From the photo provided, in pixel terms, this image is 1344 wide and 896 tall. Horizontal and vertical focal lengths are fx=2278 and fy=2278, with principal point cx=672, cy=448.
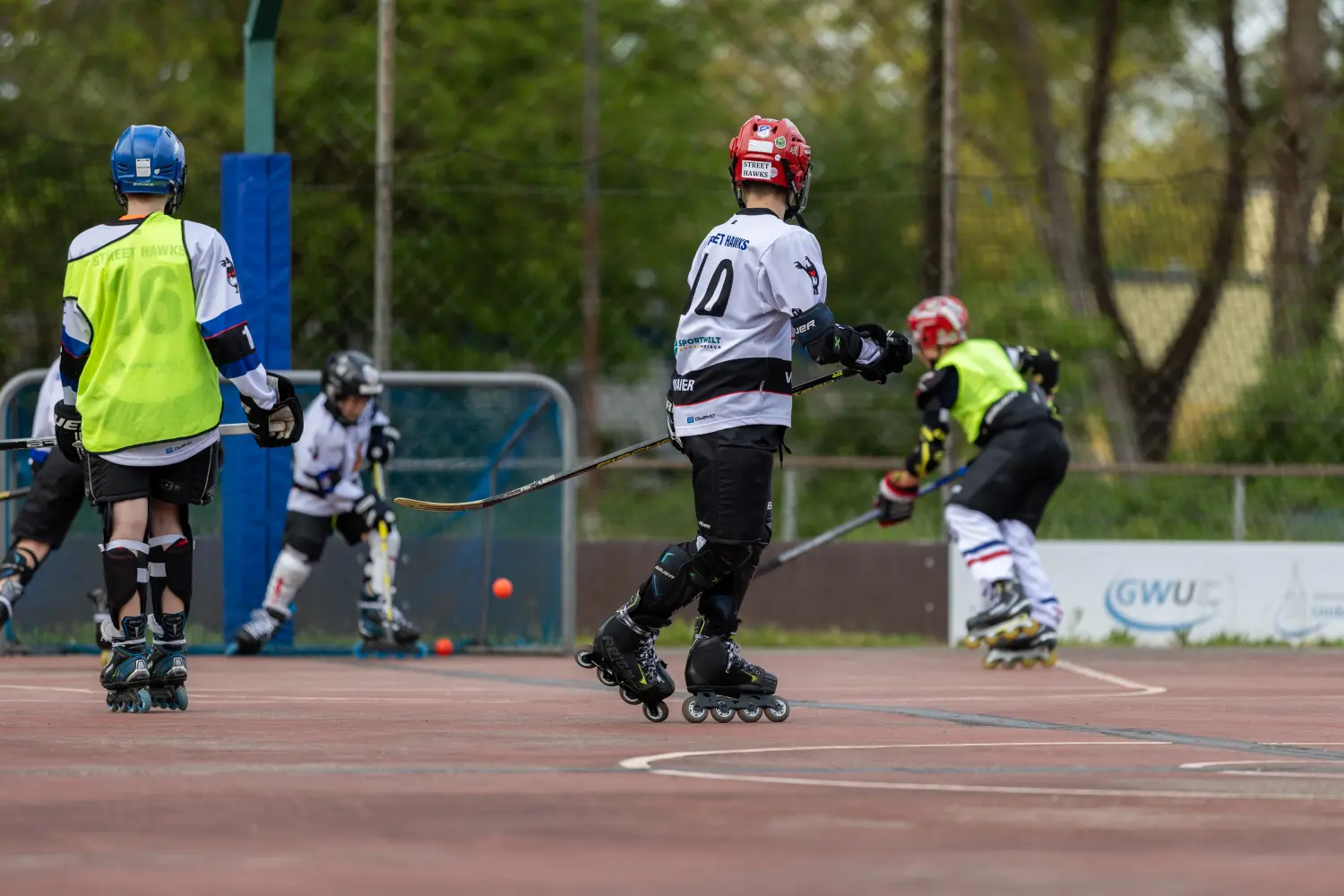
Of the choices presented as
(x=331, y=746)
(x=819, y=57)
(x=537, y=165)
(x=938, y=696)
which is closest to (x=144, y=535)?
(x=331, y=746)

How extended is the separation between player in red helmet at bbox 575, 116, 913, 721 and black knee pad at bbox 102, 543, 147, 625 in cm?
149

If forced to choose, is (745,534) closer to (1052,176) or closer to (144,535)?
(144,535)

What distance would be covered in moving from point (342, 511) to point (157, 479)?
4.13 metres

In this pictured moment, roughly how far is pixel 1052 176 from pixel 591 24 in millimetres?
8166

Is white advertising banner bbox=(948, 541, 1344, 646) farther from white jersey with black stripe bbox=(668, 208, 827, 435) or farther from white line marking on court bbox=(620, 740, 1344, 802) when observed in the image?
white line marking on court bbox=(620, 740, 1344, 802)

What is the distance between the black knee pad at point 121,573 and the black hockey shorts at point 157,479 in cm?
17

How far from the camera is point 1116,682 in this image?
993cm

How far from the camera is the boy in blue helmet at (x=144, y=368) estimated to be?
24.0 feet

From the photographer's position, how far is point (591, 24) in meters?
22.2

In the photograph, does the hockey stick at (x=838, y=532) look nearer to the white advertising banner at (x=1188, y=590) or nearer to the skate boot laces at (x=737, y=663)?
the white advertising banner at (x=1188, y=590)

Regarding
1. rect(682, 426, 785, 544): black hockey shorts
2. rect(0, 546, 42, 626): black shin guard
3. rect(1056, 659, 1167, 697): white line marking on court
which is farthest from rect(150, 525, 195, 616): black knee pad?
rect(1056, 659, 1167, 697): white line marking on court

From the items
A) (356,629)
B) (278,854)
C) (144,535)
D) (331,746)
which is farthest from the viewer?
(356,629)

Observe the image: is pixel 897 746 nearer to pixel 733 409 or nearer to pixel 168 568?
pixel 733 409

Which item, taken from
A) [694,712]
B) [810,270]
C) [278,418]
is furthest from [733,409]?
[278,418]
